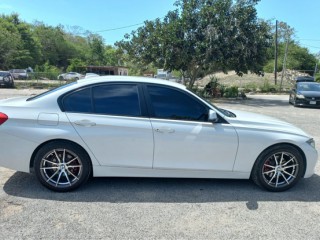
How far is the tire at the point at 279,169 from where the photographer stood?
4.59 meters

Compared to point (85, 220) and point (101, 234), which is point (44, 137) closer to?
point (85, 220)

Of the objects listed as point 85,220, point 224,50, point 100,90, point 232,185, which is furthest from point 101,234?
point 224,50

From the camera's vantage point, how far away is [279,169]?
4660 millimetres

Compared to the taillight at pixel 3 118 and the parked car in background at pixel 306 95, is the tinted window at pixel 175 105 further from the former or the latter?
the parked car in background at pixel 306 95

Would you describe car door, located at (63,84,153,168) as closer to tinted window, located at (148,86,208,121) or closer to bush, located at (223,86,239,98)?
tinted window, located at (148,86,208,121)

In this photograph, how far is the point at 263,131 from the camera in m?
4.56

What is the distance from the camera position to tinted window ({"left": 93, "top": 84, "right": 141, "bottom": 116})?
4.44 m

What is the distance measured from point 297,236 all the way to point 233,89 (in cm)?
2248

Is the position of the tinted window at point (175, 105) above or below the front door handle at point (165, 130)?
above

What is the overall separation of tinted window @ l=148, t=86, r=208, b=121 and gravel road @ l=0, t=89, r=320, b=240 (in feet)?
3.50

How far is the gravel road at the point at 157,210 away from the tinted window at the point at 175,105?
3.50 feet

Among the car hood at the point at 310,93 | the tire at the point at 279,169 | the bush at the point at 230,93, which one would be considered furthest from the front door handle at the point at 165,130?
the bush at the point at 230,93

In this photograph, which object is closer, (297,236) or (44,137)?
(297,236)

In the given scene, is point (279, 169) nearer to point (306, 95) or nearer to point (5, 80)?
point (306, 95)
